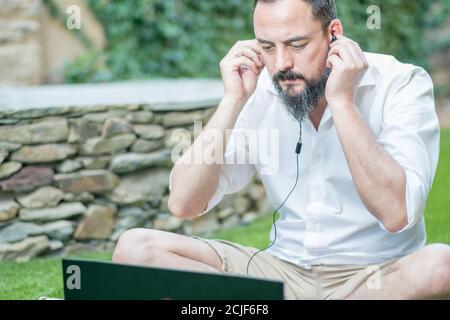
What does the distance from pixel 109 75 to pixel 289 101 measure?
14.0 ft

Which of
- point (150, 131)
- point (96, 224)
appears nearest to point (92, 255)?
point (96, 224)

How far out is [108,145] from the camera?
422 centimetres

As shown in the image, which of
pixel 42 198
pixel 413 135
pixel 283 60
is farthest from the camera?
pixel 42 198

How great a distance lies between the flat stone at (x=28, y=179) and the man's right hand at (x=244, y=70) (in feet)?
5.91

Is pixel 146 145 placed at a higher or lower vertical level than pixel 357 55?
lower

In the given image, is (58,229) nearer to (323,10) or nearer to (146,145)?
(146,145)

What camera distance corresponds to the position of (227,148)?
2.60 m

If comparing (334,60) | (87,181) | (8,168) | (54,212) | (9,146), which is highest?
(334,60)

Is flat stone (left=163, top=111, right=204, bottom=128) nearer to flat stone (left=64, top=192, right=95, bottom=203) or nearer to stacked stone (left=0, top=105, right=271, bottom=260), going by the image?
stacked stone (left=0, top=105, right=271, bottom=260)

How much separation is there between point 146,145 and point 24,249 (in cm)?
82

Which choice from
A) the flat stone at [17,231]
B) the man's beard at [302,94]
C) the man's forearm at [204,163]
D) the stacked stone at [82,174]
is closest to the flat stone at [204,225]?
the stacked stone at [82,174]

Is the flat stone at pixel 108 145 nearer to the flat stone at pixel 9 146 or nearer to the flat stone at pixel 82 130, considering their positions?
the flat stone at pixel 82 130
